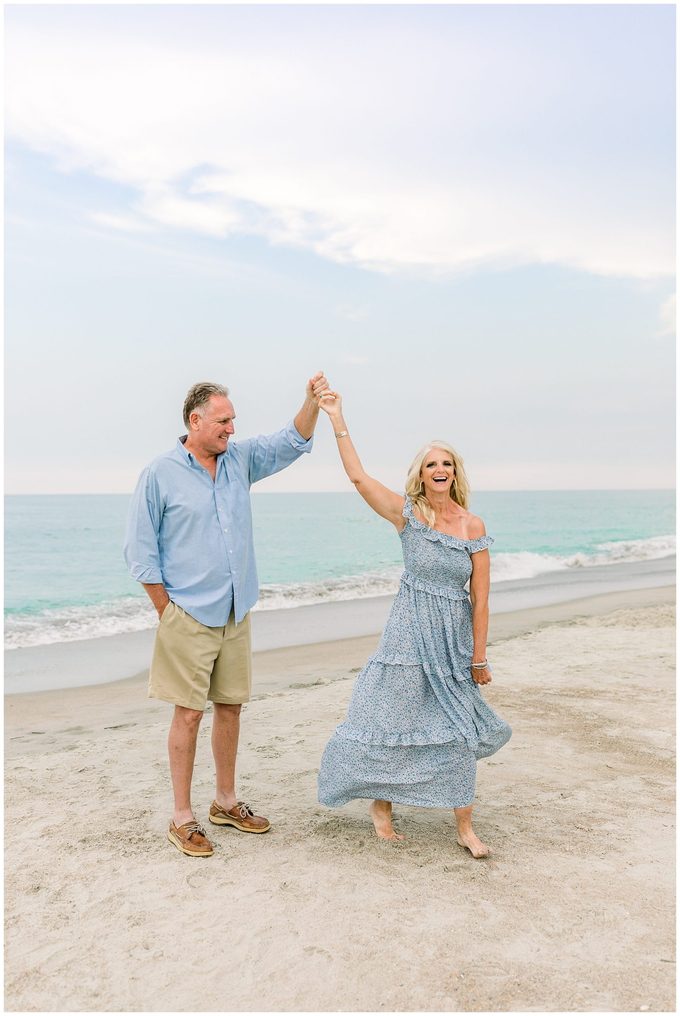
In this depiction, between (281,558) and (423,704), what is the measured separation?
2646 cm

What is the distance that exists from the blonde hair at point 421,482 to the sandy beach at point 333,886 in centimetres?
160

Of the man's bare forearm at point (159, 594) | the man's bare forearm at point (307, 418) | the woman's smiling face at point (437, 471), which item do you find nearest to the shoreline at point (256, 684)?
the man's bare forearm at point (159, 594)

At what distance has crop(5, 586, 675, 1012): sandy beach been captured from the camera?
2885 millimetres

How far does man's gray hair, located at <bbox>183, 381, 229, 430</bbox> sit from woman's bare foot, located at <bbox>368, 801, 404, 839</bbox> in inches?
82.2

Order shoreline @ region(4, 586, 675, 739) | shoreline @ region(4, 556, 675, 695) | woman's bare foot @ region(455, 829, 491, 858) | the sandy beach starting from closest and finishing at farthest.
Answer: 1. the sandy beach
2. woman's bare foot @ region(455, 829, 491, 858)
3. shoreline @ region(4, 586, 675, 739)
4. shoreline @ region(4, 556, 675, 695)

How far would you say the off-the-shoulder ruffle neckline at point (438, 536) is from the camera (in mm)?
3914

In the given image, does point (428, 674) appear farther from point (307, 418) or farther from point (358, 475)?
point (307, 418)

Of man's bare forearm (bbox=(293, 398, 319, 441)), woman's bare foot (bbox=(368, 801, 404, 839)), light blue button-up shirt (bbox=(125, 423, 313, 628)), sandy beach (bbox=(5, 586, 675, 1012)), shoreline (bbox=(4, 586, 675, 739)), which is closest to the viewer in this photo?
sandy beach (bbox=(5, 586, 675, 1012))

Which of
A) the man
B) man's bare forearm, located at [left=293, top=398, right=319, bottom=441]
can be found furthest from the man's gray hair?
man's bare forearm, located at [left=293, top=398, right=319, bottom=441]

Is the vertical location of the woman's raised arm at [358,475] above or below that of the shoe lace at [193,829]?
above

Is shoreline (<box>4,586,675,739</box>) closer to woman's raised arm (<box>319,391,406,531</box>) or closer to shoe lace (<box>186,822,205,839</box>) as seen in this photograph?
shoe lace (<box>186,822,205,839</box>)

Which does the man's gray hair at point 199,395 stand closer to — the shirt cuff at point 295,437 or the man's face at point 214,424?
the man's face at point 214,424

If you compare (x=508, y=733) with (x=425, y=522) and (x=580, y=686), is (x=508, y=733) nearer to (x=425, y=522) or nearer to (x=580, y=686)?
(x=425, y=522)

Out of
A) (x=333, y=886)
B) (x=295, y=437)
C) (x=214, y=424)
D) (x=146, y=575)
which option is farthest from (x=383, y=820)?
(x=214, y=424)
